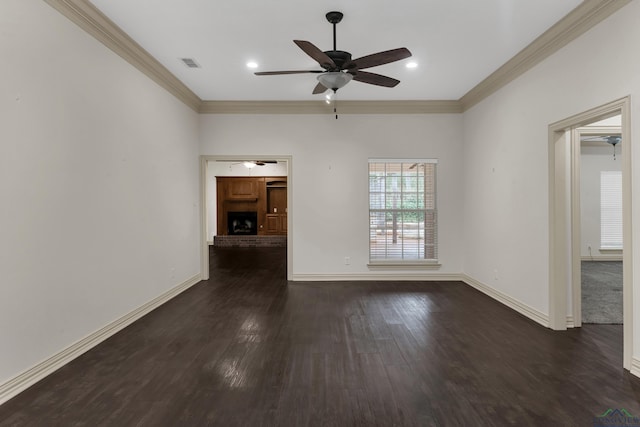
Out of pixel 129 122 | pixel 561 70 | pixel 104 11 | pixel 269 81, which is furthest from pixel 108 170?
pixel 561 70

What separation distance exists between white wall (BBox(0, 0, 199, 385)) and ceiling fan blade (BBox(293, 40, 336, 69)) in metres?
1.96

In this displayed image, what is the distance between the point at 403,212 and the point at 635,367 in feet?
11.8

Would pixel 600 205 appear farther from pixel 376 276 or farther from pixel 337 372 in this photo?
pixel 337 372

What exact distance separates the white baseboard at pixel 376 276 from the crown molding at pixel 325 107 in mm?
2818

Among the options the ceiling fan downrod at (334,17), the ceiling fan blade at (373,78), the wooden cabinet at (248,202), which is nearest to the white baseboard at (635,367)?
the ceiling fan blade at (373,78)

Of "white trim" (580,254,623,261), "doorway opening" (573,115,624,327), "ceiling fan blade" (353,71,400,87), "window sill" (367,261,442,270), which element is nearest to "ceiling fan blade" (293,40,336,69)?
"ceiling fan blade" (353,71,400,87)

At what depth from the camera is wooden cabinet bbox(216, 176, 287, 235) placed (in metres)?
11.4

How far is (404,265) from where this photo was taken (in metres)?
5.63

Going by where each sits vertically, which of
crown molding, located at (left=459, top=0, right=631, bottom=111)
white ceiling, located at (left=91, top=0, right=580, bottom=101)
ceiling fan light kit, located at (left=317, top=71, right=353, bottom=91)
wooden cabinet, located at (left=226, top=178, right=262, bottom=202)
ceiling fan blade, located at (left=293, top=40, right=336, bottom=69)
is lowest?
wooden cabinet, located at (left=226, top=178, right=262, bottom=202)

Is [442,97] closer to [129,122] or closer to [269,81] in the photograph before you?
[269,81]

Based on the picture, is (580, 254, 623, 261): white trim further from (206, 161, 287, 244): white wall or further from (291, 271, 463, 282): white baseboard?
(206, 161, 287, 244): white wall

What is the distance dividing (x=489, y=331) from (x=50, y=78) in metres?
4.60

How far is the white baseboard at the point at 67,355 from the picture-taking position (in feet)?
7.13

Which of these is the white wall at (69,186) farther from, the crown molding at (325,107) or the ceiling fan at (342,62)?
the ceiling fan at (342,62)
